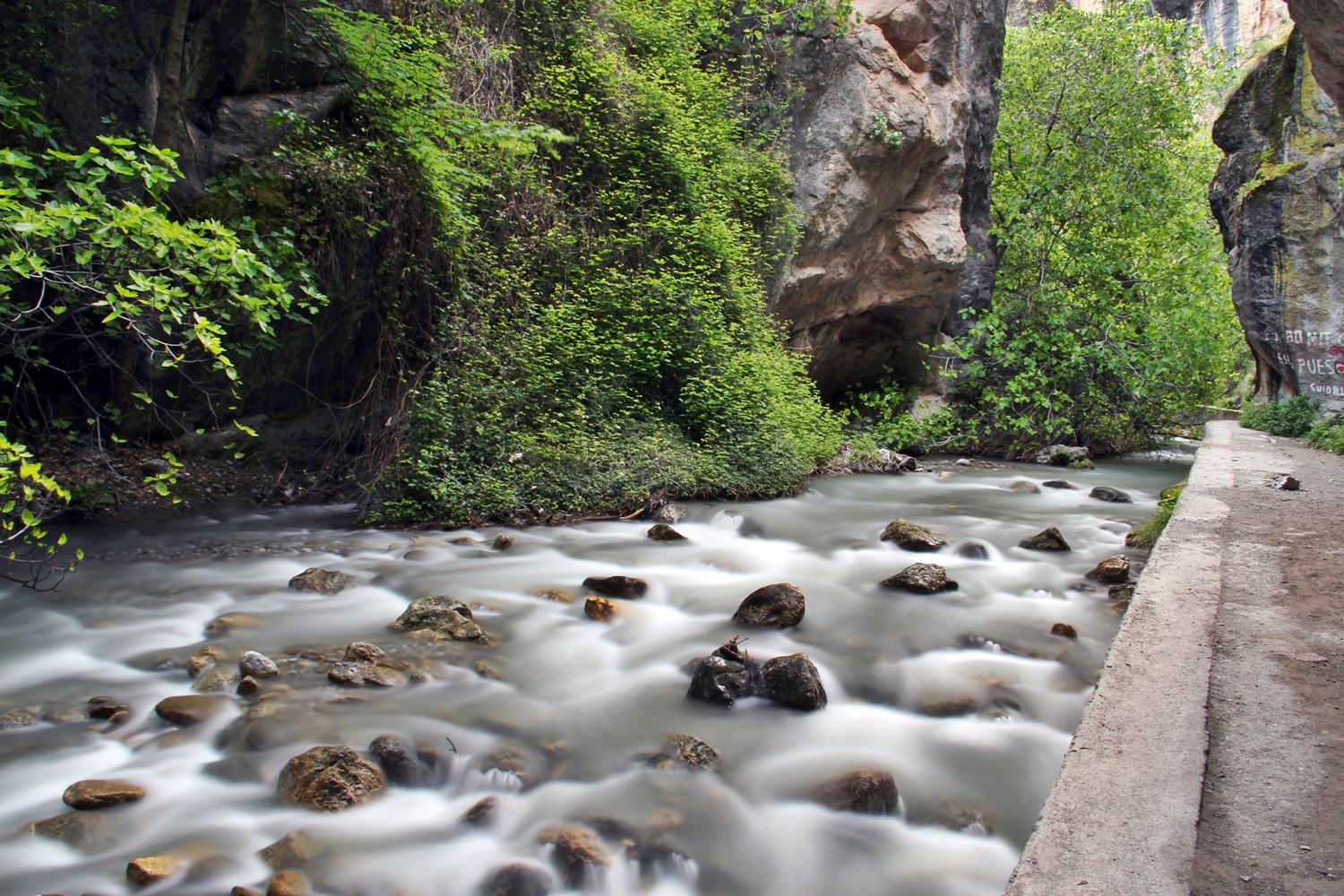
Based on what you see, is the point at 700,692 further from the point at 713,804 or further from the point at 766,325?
the point at 766,325

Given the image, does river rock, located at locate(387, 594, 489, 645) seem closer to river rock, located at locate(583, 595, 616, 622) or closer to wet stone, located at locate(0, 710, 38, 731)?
river rock, located at locate(583, 595, 616, 622)

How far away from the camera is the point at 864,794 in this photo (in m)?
3.06

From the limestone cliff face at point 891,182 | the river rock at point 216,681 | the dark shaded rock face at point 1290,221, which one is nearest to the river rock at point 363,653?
the river rock at point 216,681

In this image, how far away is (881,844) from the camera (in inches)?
114

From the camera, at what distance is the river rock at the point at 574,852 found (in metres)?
2.62

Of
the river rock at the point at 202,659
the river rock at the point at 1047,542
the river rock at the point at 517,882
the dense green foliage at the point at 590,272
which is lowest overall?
the river rock at the point at 1047,542

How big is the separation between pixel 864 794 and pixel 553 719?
1420mm

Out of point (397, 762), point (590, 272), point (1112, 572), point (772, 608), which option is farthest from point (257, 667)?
point (590, 272)

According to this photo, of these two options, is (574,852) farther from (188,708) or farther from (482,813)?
(188,708)

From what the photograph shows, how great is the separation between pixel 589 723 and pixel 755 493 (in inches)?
214

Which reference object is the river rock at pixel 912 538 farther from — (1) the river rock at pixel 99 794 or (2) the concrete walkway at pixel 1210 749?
(1) the river rock at pixel 99 794

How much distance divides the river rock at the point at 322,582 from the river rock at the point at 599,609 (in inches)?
64.6

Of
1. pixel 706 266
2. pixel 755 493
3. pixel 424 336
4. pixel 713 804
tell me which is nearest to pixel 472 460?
pixel 424 336

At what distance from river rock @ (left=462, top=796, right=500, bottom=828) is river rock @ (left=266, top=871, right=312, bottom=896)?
570 millimetres
